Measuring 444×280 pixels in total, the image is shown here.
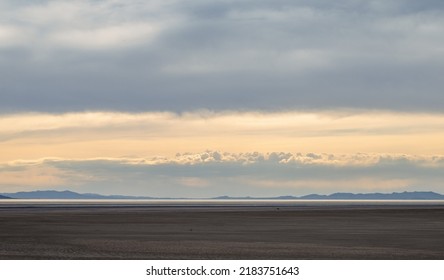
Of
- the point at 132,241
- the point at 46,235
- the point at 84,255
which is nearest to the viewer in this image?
the point at 84,255

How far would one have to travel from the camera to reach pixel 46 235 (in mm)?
60750

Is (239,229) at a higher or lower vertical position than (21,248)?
higher

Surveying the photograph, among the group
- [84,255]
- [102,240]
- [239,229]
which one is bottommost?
[84,255]

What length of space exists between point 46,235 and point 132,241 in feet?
32.0

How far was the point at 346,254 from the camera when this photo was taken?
4481cm

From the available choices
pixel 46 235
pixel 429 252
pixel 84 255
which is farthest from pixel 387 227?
pixel 84 255

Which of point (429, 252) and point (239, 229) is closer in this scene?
point (429, 252)

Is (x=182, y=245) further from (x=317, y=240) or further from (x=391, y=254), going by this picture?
(x=391, y=254)
